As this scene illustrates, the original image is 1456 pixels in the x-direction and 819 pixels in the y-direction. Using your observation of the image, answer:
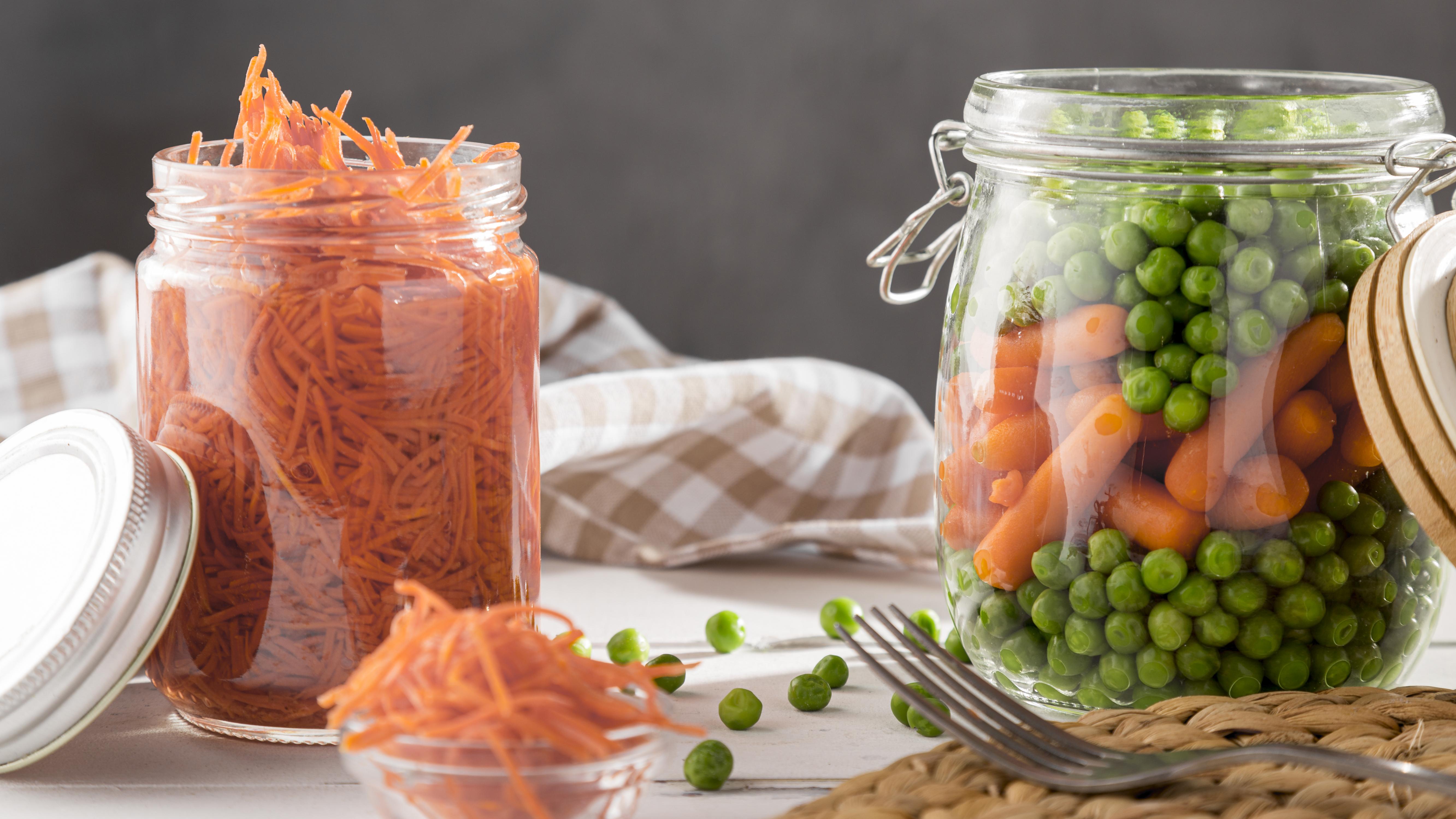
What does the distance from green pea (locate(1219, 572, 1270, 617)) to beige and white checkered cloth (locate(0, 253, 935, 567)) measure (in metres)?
0.54

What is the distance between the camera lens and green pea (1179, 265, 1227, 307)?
2.85 feet

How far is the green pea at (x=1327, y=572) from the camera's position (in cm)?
89

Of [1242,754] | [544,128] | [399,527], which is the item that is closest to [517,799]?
[399,527]

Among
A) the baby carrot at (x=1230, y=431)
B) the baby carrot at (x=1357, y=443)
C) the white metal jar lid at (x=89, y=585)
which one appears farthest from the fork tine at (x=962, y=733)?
the white metal jar lid at (x=89, y=585)

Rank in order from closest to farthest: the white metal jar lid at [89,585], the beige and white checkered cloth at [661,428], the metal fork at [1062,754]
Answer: the metal fork at [1062,754]
the white metal jar lid at [89,585]
the beige and white checkered cloth at [661,428]

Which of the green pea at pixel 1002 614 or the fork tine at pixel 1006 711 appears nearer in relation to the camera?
the fork tine at pixel 1006 711

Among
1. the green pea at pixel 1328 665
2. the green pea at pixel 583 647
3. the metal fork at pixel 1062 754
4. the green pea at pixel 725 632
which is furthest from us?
the green pea at pixel 725 632

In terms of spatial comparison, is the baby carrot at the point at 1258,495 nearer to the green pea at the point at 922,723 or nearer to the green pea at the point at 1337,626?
the green pea at the point at 1337,626

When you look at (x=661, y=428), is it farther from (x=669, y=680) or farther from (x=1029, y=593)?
(x=1029, y=593)

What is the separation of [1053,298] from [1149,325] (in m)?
0.07

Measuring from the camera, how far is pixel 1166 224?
875mm

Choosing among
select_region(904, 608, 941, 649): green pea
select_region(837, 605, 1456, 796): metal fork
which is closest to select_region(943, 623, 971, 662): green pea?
select_region(904, 608, 941, 649): green pea

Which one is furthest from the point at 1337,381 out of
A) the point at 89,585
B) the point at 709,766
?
the point at 89,585

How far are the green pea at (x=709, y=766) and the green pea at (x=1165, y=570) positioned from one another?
288 mm
